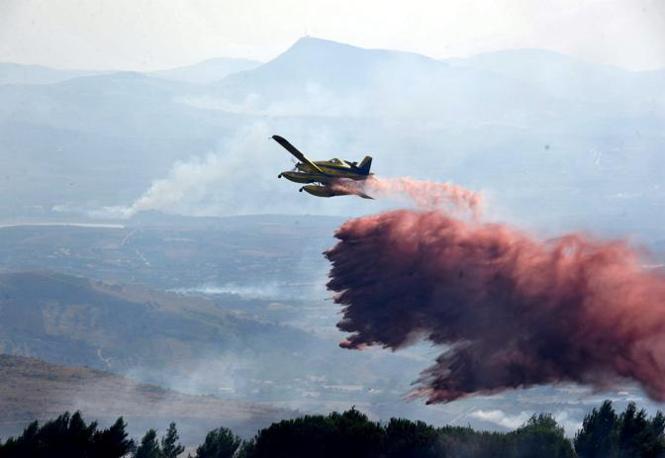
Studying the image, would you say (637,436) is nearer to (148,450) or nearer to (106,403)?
(148,450)

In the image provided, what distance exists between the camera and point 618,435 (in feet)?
318

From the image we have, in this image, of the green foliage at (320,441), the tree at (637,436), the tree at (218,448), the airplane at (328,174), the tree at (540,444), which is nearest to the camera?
the green foliage at (320,441)

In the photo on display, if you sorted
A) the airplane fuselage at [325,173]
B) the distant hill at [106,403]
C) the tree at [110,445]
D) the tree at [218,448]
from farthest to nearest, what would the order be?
1. the distant hill at [106,403]
2. the tree at [218,448]
3. the airplane fuselage at [325,173]
4. the tree at [110,445]

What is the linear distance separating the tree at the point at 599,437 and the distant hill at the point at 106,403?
75.1 metres

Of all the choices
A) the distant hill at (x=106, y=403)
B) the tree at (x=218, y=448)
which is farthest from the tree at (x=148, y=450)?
the distant hill at (x=106, y=403)

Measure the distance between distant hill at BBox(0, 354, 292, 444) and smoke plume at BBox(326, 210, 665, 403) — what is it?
84557 mm

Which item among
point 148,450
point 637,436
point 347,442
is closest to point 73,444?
point 148,450

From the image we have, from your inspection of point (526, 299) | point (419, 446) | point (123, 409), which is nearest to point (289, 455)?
point (419, 446)

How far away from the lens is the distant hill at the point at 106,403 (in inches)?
6422

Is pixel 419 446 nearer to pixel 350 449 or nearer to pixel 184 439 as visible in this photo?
pixel 350 449

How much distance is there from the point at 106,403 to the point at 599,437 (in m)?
95.7

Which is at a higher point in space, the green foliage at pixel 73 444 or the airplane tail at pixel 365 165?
the airplane tail at pixel 365 165

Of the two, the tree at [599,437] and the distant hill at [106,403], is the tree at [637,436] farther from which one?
the distant hill at [106,403]

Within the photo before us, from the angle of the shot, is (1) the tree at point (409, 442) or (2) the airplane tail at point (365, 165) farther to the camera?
(2) the airplane tail at point (365, 165)
